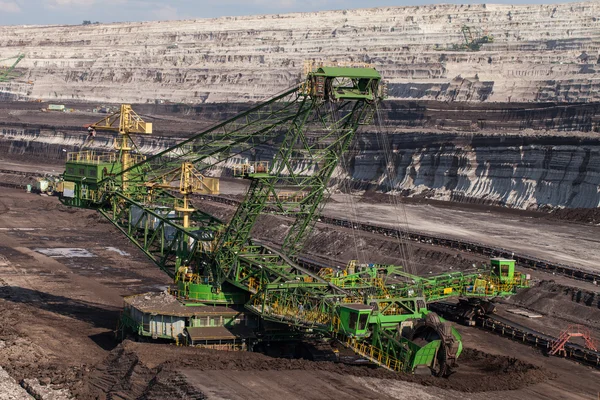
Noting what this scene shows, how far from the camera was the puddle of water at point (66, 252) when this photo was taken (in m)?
64.7

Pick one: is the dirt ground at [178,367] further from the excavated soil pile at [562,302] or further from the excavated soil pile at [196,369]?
the excavated soil pile at [562,302]

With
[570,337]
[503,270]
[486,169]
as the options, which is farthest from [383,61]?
[570,337]

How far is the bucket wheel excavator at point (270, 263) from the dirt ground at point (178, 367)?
1355 mm

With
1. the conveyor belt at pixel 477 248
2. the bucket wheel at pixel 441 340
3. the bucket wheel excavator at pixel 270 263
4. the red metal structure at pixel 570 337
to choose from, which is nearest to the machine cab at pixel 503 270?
the bucket wheel excavator at pixel 270 263

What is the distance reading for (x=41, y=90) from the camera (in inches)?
7151

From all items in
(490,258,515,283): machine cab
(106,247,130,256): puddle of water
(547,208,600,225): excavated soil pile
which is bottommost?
(106,247,130,256): puddle of water

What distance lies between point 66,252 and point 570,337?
3829 centimetres

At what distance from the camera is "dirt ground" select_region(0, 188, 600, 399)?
1218 inches

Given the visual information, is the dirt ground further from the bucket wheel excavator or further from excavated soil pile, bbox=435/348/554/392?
the bucket wheel excavator

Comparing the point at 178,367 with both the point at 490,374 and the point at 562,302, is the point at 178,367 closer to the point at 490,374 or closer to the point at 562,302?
the point at 490,374

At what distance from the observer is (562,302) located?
47.5 meters

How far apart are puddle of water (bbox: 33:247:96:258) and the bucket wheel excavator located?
1962 centimetres

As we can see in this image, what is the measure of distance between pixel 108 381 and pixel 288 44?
155 metres

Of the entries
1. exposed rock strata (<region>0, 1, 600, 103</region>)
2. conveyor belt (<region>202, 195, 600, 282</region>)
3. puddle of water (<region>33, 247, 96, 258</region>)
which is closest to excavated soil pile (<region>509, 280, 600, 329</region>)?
conveyor belt (<region>202, 195, 600, 282</region>)
